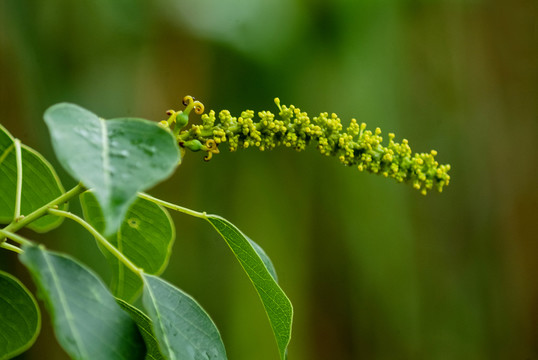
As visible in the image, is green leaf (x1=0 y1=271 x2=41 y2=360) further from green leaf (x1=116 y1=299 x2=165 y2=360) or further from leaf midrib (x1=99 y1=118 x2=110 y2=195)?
leaf midrib (x1=99 y1=118 x2=110 y2=195)

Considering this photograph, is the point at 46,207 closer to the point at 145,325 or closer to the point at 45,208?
the point at 45,208

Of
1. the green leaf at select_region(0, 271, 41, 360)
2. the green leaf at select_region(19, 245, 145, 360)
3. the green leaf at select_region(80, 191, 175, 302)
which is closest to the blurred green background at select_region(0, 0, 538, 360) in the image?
the green leaf at select_region(80, 191, 175, 302)

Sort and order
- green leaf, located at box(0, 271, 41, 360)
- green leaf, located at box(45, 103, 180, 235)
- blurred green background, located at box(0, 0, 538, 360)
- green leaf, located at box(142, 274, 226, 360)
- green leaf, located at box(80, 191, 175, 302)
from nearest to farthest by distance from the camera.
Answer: green leaf, located at box(45, 103, 180, 235) → green leaf, located at box(142, 274, 226, 360) → green leaf, located at box(0, 271, 41, 360) → green leaf, located at box(80, 191, 175, 302) → blurred green background, located at box(0, 0, 538, 360)

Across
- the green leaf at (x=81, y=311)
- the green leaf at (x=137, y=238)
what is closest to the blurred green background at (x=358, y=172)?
the green leaf at (x=137, y=238)

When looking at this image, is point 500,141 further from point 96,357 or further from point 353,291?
point 96,357

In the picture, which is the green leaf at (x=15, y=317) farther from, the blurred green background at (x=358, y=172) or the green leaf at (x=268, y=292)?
the blurred green background at (x=358, y=172)

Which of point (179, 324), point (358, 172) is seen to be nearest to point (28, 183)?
point (179, 324)

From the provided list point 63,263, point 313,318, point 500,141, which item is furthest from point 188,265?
point 63,263
